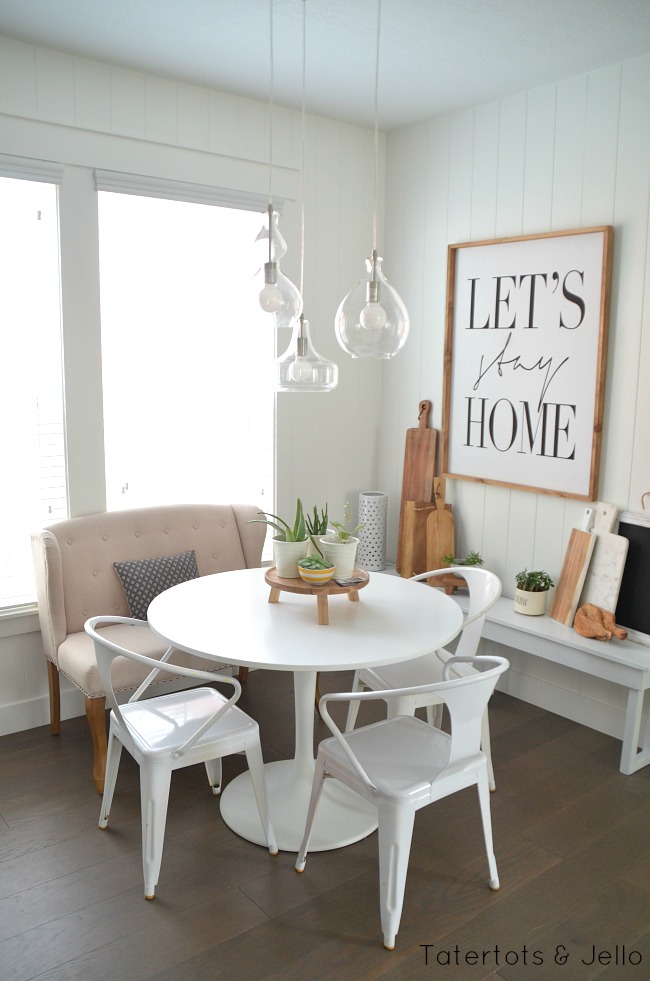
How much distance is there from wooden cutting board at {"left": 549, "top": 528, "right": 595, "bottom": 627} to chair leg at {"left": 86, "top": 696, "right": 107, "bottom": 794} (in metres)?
1.90

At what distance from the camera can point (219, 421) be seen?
3869mm

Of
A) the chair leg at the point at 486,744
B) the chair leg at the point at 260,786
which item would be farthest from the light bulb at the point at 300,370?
the chair leg at the point at 486,744

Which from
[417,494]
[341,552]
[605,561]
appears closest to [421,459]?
[417,494]

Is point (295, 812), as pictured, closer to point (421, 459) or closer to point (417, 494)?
point (417, 494)

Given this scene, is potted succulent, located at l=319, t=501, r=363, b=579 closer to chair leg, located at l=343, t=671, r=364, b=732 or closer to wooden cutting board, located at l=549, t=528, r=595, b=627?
chair leg, located at l=343, t=671, r=364, b=732

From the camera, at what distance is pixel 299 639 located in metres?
2.39

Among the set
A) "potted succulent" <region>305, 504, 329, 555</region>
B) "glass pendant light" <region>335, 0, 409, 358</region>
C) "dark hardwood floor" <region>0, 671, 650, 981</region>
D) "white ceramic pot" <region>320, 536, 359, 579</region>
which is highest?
"glass pendant light" <region>335, 0, 409, 358</region>

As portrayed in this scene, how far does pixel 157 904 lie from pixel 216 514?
1782 mm

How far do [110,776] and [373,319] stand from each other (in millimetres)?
1710

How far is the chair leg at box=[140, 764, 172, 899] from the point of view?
2297 millimetres

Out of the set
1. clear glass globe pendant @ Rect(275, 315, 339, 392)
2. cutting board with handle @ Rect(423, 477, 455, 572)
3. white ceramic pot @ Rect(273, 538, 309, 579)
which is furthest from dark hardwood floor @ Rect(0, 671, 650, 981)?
clear glass globe pendant @ Rect(275, 315, 339, 392)

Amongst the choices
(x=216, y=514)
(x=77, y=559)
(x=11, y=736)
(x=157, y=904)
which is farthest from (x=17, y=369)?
(x=157, y=904)

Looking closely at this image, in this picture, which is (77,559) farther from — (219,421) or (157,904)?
(157,904)

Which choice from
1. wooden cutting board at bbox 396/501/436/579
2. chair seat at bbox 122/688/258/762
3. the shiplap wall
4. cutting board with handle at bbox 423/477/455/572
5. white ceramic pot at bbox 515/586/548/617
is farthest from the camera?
wooden cutting board at bbox 396/501/436/579
